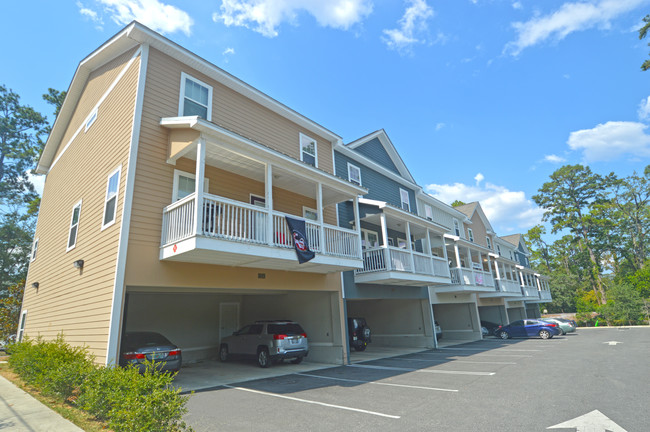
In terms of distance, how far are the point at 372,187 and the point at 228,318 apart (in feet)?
33.4

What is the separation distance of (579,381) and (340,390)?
6.10 m

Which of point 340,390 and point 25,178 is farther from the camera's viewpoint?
point 25,178

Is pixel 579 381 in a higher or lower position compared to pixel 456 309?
lower

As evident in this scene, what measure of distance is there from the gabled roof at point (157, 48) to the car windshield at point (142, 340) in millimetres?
8715

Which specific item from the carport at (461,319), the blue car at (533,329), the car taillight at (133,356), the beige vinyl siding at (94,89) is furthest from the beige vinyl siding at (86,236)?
the blue car at (533,329)

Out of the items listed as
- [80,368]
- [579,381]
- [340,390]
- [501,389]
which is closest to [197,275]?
[80,368]

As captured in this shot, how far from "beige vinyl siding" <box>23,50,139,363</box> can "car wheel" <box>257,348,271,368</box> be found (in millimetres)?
5622

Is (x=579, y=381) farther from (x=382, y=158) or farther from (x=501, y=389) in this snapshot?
(x=382, y=158)

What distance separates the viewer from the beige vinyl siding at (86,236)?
8836mm

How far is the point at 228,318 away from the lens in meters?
16.6

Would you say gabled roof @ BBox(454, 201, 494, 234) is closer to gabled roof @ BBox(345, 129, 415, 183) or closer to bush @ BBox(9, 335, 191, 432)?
gabled roof @ BBox(345, 129, 415, 183)

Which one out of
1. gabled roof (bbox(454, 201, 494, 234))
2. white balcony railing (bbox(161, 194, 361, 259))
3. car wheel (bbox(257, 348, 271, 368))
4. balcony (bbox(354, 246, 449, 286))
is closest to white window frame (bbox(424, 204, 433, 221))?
gabled roof (bbox(454, 201, 494, 234))

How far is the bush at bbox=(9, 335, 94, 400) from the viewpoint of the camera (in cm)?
703

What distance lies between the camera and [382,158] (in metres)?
21.0
